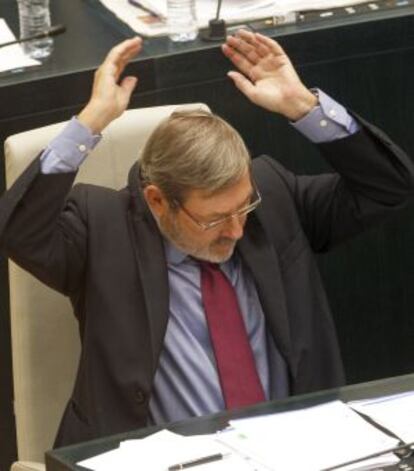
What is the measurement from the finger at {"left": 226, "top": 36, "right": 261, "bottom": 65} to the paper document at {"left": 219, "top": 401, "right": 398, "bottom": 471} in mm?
793

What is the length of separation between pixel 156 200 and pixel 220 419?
46 cm

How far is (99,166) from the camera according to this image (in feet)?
10.1

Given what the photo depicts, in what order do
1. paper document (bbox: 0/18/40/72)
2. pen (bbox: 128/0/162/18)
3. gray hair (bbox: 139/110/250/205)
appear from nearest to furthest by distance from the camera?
gray hair (bbox: 139/110/250/205) < paper document (bbox: 0/18/40/72) < pen (bbox: 128/0/162/18)

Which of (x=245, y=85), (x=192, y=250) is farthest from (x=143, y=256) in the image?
(x=245, y=85)

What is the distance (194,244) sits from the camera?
289 cm

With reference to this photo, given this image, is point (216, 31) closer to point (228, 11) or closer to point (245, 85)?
point (228, 11)

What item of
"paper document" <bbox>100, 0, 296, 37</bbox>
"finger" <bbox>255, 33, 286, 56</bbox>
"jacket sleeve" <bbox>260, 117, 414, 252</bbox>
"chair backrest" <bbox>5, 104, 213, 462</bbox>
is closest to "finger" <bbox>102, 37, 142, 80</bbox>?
"chair backrest" <bbox>5, 104, 213, 462</bbox>

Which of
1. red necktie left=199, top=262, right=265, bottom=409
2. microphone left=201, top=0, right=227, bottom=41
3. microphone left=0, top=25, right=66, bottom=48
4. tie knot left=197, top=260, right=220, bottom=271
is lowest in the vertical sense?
red necktie left=199, top=262, right=265, bottom=409

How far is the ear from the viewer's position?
2859 millimetres

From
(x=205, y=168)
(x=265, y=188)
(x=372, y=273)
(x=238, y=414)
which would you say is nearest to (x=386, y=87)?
(x=372, y=273)

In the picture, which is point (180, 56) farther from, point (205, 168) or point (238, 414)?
point (238, 414)

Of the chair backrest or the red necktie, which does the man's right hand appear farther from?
the red necktie

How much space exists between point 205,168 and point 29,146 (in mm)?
388

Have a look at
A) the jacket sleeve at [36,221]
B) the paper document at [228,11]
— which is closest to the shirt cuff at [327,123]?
the jacket sleeve at [36,221]
